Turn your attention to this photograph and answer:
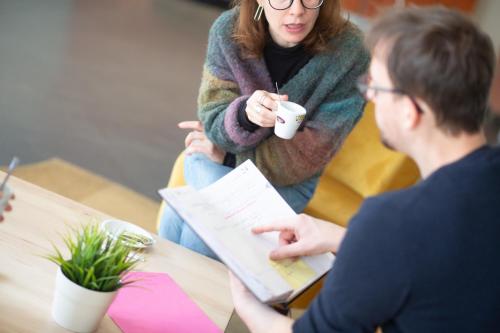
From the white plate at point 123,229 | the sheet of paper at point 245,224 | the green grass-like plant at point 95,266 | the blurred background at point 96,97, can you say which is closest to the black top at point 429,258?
the sheet of paper at point 245,224

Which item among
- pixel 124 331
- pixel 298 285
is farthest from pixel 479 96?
pixel 124 331

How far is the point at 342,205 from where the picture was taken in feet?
9.13

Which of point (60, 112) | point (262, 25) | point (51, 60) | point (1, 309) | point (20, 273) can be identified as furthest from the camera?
point (51, 60)

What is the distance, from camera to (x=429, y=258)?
42.3 inches

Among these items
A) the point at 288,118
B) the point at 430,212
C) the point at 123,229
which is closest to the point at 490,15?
the point at 288,118

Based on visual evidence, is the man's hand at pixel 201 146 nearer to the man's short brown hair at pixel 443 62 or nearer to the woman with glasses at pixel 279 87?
the woman with glasses at pixel 279 87

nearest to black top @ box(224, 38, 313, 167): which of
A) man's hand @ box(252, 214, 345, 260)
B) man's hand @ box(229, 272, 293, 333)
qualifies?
man's hand @ box(252, 214, 345, 260)

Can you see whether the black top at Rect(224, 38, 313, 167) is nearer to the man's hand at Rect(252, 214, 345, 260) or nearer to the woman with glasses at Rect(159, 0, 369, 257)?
the woman with glasses at Rect(159, 0, 369, 257)

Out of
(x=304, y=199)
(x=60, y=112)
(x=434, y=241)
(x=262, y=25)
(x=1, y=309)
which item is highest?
(x=262, y=25)

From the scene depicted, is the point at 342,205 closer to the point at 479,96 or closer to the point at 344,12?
the point at 344,12

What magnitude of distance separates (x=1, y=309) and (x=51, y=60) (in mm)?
4096

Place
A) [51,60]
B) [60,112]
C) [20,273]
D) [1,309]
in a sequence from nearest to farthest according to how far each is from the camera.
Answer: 1. [1,309]
2. [20,273]
3. [60,112]
4. [51,60]

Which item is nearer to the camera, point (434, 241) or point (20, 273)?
point (434, 241)

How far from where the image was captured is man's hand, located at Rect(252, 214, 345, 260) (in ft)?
4.95
